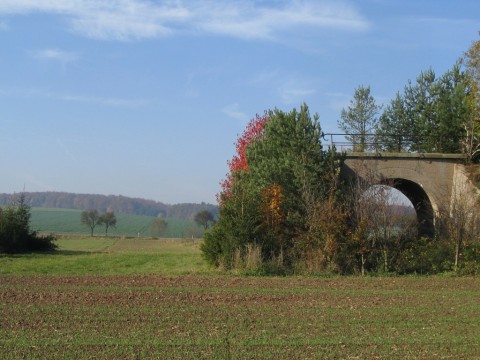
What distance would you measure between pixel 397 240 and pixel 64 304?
15996mm

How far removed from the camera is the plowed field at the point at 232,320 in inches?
378

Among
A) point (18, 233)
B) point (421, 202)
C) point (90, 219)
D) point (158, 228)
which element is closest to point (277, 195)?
point (421, 202)

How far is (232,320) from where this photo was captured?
40.7 feet

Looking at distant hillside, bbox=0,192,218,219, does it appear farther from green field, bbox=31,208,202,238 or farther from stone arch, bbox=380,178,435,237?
stone arch, bbox=380,178,435,237

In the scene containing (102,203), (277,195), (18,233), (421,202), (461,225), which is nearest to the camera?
(461,225)

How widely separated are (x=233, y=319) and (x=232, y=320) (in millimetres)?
127

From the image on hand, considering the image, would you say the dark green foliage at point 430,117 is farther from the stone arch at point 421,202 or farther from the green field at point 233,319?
the green field at point 233,319

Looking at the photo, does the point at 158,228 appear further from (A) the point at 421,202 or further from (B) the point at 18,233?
(A) the point at 421,202

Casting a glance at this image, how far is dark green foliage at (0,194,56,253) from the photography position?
4016cm

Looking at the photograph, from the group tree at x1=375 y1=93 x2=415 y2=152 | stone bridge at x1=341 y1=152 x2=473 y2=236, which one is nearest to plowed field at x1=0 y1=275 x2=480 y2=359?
stone bridge at x1=341 y1=152 x2=473 y2=236

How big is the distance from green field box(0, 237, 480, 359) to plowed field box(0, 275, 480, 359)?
0.02 m

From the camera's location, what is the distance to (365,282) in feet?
69.3

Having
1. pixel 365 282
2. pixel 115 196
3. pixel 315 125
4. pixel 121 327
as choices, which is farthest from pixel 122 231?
pixel 121 327

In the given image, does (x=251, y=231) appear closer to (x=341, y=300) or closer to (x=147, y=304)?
(x=341, y=300)
